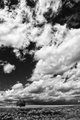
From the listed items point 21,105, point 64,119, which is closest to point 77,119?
point 64,119

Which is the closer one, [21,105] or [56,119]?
[56,119]

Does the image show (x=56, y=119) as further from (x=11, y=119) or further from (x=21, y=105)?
(x=21, y=105)

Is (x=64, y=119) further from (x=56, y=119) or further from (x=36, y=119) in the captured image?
(x=36, y=119)

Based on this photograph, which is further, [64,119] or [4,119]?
[64,119]

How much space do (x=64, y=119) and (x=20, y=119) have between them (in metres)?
15.5

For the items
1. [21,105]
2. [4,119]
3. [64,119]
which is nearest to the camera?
[4,119]

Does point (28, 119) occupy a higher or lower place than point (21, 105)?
lower

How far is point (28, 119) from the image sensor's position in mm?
69938

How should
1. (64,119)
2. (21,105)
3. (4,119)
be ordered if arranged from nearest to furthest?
(4,119)
(64,119)
(21,105)

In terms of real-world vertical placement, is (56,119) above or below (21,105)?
below

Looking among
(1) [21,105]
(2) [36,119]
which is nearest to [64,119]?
(2) [36,119]

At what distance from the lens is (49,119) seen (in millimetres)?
71125

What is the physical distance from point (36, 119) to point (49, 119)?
15.1ft

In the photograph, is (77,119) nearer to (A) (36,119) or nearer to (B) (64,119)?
(B) (64,119)
